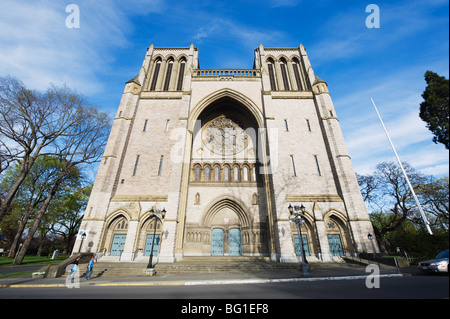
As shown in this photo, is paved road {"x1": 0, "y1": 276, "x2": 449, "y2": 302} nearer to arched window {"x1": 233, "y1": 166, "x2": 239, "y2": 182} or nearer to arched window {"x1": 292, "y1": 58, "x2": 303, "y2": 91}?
arched window {"x1": 233, "y1": 166, "x2": 239, "y2": 182}

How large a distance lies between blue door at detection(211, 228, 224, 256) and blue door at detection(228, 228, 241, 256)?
2.30 ft

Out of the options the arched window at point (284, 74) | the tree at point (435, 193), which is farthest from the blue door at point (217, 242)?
the tree at point (435, 193)

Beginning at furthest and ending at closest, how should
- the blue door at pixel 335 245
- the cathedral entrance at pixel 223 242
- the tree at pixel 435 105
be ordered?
the cathedral entrance at pixel 223 242 < the blue door at pixel 335 245 < the tree at pixel 435 105

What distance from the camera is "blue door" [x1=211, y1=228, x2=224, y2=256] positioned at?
15523 mm

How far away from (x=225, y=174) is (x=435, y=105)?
1425 centimetres

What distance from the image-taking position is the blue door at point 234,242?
51.0 ft

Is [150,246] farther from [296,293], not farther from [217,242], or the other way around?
[296,293]

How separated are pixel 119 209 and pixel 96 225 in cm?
177

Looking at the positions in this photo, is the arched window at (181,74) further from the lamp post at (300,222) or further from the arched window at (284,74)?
the lamp post at (300,222)

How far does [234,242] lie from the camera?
15898mm

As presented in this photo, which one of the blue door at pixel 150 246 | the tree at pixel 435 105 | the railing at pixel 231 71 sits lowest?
the blue door at pixel 150 246

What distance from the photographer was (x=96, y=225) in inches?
530

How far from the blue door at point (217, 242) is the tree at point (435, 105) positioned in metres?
14.9
